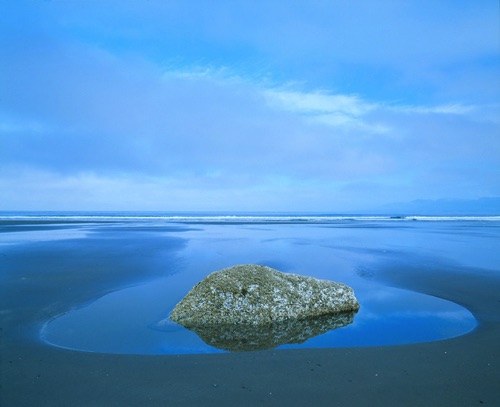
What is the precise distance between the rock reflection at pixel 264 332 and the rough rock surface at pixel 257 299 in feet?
0.65

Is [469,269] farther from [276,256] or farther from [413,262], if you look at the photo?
[276,256]

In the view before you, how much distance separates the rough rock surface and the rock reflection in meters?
0.20

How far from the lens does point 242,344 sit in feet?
22.3

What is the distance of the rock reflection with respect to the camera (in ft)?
22.3

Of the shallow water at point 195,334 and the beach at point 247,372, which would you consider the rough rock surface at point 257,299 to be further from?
the beach at point 247,372

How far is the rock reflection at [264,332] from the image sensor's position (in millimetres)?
6805

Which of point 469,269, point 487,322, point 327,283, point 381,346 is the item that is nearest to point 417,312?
point 487,322

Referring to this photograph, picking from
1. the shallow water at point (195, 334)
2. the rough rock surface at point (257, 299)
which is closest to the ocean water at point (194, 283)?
the shallow water at point (195, 334)

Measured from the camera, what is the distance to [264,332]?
7.49 m

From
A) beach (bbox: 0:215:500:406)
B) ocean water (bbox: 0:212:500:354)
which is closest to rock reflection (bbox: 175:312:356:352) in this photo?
ocean water (bbox: 0:212:500:354)

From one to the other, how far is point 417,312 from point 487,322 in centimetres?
153

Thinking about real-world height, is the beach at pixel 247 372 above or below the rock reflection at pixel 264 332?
above

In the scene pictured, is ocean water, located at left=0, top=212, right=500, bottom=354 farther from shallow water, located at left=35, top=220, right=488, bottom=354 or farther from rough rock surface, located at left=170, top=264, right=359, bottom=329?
rough rock surface, located at left=170, top=264, right=359, bottom=329

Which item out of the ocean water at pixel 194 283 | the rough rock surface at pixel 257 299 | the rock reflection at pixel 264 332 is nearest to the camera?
the rock reflection at pixel 264 332
